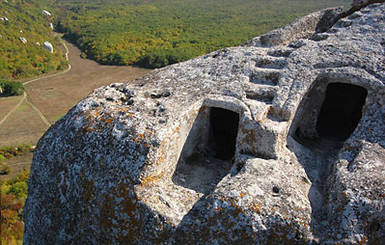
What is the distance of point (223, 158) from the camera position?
9578mm

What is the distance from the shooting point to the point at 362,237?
18.8 feet

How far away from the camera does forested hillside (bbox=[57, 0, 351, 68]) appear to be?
6093 centimetres

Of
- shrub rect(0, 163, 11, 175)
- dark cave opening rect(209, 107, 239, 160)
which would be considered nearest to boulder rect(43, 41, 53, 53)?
→ shrub rect(0, 163, 11, 175)

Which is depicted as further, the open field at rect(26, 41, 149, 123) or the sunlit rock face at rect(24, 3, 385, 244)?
the open field at rect(26, 41, 149, 123)

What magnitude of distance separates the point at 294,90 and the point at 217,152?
292cm

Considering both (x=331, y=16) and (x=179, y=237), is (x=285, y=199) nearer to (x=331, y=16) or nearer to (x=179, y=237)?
(x=179, y=237)

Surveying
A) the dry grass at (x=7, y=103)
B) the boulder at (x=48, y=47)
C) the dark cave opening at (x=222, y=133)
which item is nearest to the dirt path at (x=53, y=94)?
the dry grass at (x=7, y=103)

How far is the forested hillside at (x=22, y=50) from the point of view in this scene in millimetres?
47719

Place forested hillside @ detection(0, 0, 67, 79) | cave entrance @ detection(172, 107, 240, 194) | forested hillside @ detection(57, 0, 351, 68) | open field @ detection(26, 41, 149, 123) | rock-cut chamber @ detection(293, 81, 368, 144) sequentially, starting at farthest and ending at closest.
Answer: forested hillside @ detection(57, 0, 351, 68) < forested hillside @ detection(0, 0, 67, 79) < open field @ detection(26, 41, 149, 123) < rock-cut chamber @ detection(293, 81, 368, 144) < cave entrance @ detection(172, 107, 240, 194)

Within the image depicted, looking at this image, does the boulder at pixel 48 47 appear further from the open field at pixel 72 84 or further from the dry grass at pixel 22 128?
the dry grass at pixel 22 128

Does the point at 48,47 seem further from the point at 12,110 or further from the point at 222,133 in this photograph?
the point at 222,133

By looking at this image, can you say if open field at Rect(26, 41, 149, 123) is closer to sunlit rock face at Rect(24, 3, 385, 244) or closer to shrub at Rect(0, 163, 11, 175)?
shrub at Rect(0, 163, 11, 175)

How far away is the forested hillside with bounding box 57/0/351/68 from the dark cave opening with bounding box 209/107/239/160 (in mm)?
46567

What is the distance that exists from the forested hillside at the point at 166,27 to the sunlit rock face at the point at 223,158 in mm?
46952
